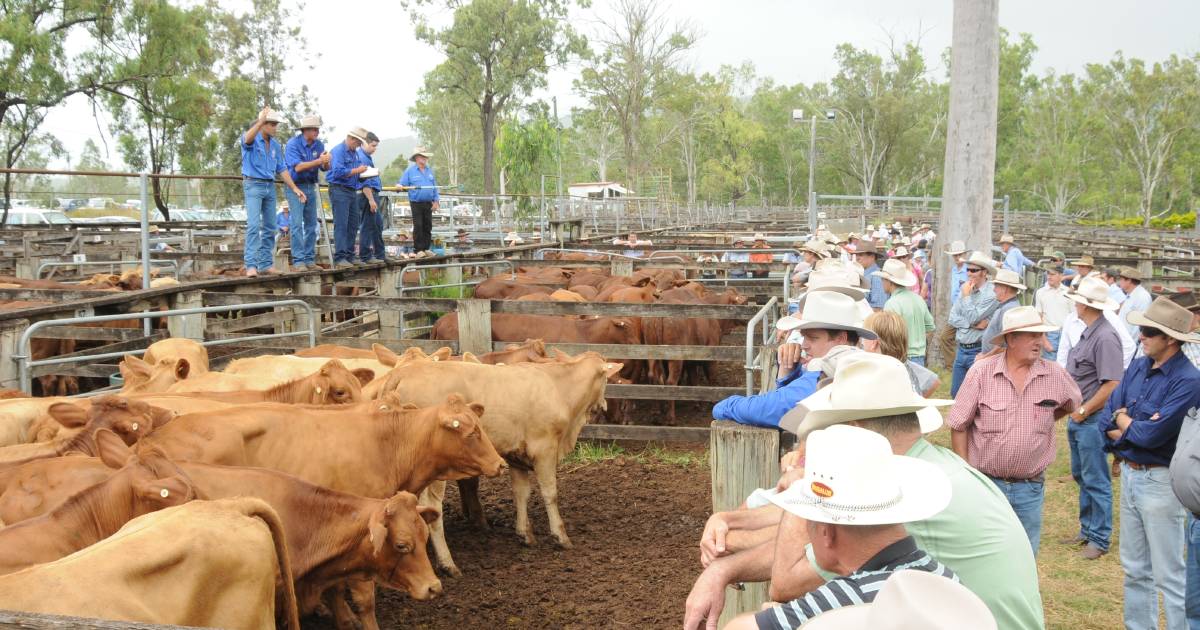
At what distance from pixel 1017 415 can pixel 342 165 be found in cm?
946

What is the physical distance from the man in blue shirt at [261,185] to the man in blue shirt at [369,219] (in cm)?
155

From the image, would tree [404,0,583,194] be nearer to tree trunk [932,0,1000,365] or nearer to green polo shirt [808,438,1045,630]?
tree trunk [932,0,1000,365]

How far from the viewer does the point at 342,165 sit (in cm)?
1250

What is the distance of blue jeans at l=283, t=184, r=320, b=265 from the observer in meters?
11.8

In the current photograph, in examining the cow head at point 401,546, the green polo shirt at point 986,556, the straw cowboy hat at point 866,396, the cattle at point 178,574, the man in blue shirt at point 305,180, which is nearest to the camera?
the green polo shirt at point 986,556

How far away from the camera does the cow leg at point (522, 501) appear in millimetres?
7637

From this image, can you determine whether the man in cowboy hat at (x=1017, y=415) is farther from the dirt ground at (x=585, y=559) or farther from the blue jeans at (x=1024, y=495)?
the dirt ground at (x=585, y=559)

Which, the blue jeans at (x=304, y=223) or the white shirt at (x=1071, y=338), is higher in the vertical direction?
the blue jeans at (x=304, y=223)

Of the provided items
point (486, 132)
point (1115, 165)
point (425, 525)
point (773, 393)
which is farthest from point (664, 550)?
point (1115, 165)

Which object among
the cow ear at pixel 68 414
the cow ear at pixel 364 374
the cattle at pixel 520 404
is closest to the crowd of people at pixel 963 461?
the cattle at pixel 520 404

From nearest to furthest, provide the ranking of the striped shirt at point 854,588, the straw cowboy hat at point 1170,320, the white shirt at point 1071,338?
the striped shirt at point 854,588 → the straw cowboy hat at point 1170,320 → the white shirt at point 1071,338

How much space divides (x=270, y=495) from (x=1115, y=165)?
7923cm

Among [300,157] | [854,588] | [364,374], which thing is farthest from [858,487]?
[300,157]

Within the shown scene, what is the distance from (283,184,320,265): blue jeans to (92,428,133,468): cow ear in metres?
7.19
